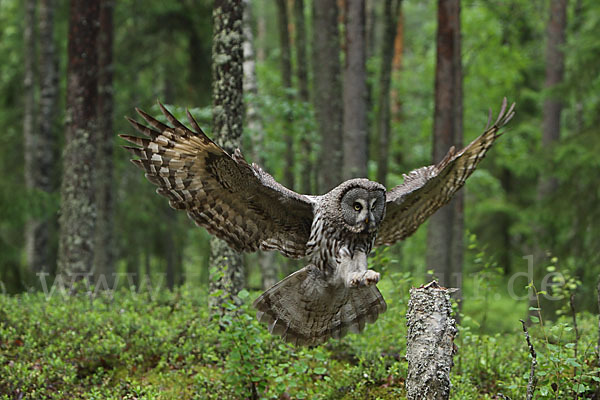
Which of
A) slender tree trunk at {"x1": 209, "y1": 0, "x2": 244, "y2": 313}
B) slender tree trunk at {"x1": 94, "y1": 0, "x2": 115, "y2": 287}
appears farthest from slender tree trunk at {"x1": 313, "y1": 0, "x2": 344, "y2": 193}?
slender tree trunk at {"x1": 94, "y1": 0, "x2": 115, "y2": 287}

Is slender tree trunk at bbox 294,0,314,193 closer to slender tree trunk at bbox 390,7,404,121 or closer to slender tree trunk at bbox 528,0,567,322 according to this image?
slender tree trunk at bbox 528,0,567,322

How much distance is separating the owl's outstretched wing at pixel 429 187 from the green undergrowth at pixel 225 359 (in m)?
0.83

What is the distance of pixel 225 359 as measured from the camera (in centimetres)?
695

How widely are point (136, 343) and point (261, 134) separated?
5.73 metres

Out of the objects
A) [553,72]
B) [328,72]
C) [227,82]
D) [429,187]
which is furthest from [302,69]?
[429,187]

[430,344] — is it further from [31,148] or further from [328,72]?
[31,148]

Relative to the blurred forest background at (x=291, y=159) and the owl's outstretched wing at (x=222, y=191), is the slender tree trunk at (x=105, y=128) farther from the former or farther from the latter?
the owl's outstretched wing at (x=222, y=191)

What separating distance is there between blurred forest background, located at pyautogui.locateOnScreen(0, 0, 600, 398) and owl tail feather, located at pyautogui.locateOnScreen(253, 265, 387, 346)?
27 cm

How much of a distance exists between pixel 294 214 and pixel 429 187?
1.31 metres

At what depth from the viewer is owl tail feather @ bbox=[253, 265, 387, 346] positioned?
5207 mm

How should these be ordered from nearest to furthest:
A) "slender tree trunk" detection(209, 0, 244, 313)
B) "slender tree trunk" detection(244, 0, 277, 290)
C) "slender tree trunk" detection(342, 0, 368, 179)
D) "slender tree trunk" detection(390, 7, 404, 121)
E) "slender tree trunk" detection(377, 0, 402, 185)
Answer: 1. "slender tree trunk" detection(209, 0, 244, 313)
2. "slender tree trunk" detection(342, 0, 368, 179)
3. "slender tree trunk" detection(244, 0, 277, 290)
4. "slender tree trunk" detection(377, 0, 402, 185)
5. "slender tree trunk" detection(390, 7, 404, 121)

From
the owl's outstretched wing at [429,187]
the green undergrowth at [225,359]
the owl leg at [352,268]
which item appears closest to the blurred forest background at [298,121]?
the owl's outstretched wing at [429,187]

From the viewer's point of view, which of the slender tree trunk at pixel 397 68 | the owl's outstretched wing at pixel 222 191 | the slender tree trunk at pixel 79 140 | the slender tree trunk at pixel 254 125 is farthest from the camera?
the slender tree trunk at pixel 397 68

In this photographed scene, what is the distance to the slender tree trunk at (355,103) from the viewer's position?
349 inches
